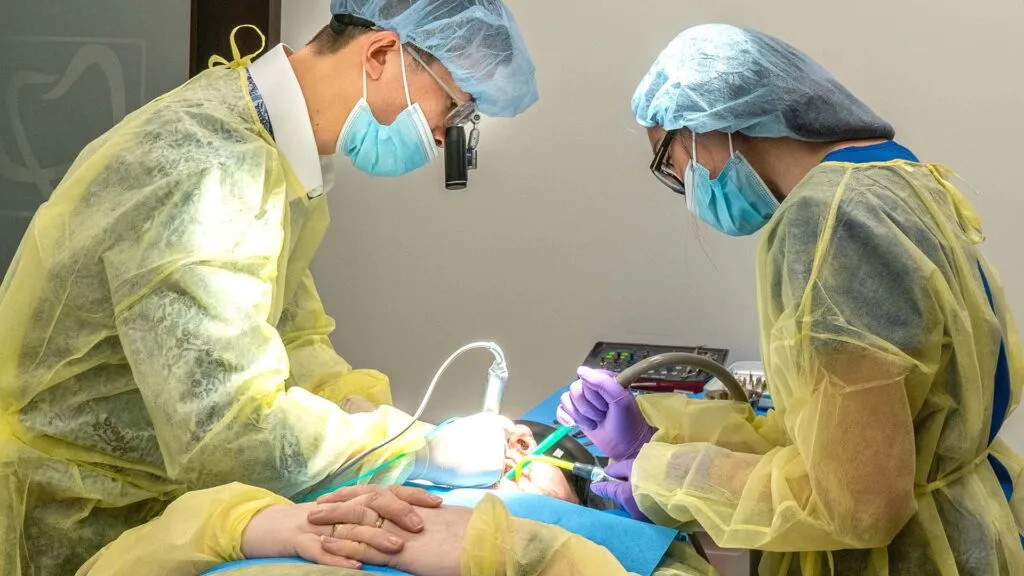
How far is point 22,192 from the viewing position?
9.95ft

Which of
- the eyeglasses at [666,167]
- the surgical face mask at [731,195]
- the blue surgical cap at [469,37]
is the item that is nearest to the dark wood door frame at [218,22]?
the blue surgical cap at [469,37]

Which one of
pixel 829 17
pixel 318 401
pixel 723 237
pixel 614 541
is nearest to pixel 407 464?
pixel 318 401

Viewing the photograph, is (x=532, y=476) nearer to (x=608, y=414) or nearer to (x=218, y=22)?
(x=608, y=414)

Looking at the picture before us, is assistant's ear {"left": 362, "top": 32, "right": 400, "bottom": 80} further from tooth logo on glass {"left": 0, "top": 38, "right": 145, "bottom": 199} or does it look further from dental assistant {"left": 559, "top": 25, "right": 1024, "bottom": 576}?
tooth logo on glass {"left": 0, "top": 38, "right": 145, "bottom": 199}

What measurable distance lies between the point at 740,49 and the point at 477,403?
1834 millimetres

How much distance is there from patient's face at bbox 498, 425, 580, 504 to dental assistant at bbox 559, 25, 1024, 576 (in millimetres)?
133

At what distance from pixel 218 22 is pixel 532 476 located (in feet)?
6.15

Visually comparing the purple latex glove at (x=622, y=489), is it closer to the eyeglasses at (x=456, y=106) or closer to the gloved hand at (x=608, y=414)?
the gloved hand at (x=608, y=414)

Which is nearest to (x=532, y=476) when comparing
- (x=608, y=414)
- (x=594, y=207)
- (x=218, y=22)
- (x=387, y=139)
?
(x=608, y=414)

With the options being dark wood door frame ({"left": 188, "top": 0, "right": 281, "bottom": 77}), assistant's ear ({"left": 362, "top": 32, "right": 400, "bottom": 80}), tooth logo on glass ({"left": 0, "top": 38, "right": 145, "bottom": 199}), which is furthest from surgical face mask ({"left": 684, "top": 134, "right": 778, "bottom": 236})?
tooth logo on glass ({"left": 0, "top": 38, "right": 145, "bottom": 199})

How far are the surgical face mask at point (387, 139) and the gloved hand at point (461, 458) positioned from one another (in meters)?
0.51

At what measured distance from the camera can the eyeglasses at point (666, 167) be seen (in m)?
1.80

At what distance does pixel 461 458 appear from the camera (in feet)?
5.50

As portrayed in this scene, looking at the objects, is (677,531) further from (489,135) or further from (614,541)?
(489,135)
